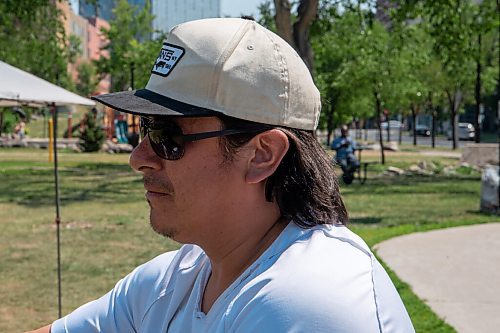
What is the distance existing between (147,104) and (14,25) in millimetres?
19505

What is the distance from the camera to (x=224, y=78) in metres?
1.56

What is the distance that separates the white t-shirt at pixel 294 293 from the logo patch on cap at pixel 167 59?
0.38m

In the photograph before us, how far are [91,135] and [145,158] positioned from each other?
32.5 meters

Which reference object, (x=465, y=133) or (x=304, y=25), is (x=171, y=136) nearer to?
(x=304, y=25)

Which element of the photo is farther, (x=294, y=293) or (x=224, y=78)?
(x=224, y=78)

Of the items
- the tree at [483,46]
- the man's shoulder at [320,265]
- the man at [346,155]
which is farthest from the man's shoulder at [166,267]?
the man at [346,155]

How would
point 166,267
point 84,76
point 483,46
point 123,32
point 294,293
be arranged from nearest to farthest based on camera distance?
point 294,293 < point 166,267 < point 483,46 < point 123,32 < point 84,76

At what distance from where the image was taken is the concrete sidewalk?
20.2ft

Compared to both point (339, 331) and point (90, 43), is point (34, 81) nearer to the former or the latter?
point (339, 331)

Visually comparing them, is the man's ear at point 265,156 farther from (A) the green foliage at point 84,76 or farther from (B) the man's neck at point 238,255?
(A) the green foliage at point 84,76

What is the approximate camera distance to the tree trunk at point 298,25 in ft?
49.2

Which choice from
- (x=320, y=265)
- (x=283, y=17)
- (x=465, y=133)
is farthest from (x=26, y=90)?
(x=465, y=133)

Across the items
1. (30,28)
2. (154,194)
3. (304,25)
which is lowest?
(154,194)

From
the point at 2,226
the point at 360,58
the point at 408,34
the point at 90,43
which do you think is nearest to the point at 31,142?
the point at 360,58
